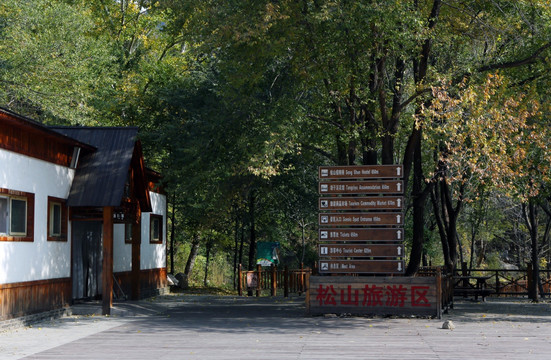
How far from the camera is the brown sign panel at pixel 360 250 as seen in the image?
63.5 feet

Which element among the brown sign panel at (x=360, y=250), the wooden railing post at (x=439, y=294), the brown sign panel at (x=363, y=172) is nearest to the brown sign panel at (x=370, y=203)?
the brown sign panel at (x=363, y=172)

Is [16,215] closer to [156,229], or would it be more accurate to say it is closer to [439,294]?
[439,294]

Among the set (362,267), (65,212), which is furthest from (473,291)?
(65,212)

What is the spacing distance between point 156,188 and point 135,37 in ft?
71.4

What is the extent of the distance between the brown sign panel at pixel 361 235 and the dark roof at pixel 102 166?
5.66 m

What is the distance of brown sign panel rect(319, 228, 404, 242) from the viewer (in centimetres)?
1936

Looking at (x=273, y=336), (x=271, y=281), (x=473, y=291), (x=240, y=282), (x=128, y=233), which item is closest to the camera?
(x=273, y=336)

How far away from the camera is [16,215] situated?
1747 centimetres

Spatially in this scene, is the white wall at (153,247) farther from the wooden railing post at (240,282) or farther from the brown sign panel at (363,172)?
the brown sign panel at (363,172)

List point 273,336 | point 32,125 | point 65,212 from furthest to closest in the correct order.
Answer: point 65,212 → point 32,125 → point 273,336

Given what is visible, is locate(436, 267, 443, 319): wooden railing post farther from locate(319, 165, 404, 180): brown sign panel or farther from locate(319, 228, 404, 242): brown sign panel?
Result: locate(319, 165, 404, 180): brown sign panel

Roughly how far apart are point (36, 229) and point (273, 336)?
7.15 meters

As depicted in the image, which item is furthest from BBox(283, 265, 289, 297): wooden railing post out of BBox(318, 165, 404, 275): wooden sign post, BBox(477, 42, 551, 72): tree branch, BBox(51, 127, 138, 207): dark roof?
BBox(477, 42, 551, 72): tree branch

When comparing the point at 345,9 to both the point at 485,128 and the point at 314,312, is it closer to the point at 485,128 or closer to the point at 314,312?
the point at 485,128
